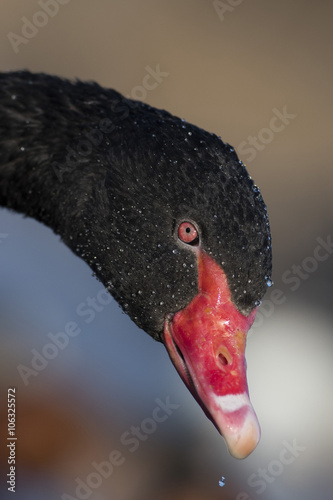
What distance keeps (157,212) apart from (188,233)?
0.12m

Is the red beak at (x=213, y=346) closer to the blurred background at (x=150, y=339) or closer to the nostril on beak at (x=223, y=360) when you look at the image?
the nostril on beak at (x=223, y=360)

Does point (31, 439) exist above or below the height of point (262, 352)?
below

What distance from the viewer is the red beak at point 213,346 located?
2352 millimetres

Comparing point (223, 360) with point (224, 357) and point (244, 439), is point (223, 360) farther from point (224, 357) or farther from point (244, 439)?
point (244, 439)

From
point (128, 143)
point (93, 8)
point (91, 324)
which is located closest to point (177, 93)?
point (93, 8)

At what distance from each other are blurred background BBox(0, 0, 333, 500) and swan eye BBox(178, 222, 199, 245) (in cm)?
213

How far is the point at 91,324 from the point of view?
5.12 meters

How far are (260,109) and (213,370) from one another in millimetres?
4489

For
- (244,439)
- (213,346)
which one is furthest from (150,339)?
(244,439)

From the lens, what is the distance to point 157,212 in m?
2.46

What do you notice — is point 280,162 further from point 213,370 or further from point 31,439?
point 213,370

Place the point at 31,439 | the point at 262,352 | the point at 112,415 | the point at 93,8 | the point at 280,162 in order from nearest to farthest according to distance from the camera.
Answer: the point at 31,439, the point at 112,415, the point at 262,352, the point at 280,162, the point at 93,8

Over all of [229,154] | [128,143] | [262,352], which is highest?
[229,154]

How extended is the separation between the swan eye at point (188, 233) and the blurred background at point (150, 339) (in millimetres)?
2126
